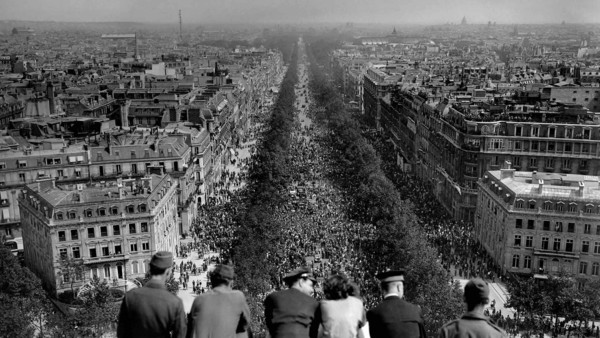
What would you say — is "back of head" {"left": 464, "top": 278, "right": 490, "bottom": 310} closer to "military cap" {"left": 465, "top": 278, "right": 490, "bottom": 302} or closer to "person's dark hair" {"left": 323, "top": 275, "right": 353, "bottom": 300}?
"military cap" {"left": 465, "top": 278, "right": 490, "bottom": 302}

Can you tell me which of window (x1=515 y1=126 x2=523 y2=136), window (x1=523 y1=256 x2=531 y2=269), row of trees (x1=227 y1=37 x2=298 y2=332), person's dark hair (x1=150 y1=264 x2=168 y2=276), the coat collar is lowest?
window (x1=523 y1=256 x2=531 y2=269)

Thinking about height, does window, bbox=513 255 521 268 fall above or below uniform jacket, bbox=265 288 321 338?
below

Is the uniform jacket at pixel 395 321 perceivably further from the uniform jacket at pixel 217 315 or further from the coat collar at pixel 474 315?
the uniform jacket at pixel 217 315

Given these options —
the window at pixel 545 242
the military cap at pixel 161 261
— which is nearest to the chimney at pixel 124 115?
the window at pixel 545 242

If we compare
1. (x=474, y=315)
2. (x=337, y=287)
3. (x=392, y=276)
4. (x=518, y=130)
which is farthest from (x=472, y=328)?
(x=518, y=130)

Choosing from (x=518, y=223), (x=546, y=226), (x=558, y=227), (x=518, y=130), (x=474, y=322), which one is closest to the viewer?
(x=474, y=322)

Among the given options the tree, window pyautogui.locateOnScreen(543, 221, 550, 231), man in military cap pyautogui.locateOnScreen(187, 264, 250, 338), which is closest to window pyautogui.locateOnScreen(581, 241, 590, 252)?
window pyautogui.locateOnScreen(543, 221, 550, 231)

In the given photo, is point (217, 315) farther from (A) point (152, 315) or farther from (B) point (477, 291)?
(B) point (477, 291)

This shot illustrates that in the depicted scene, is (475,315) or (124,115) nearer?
(475,315)
